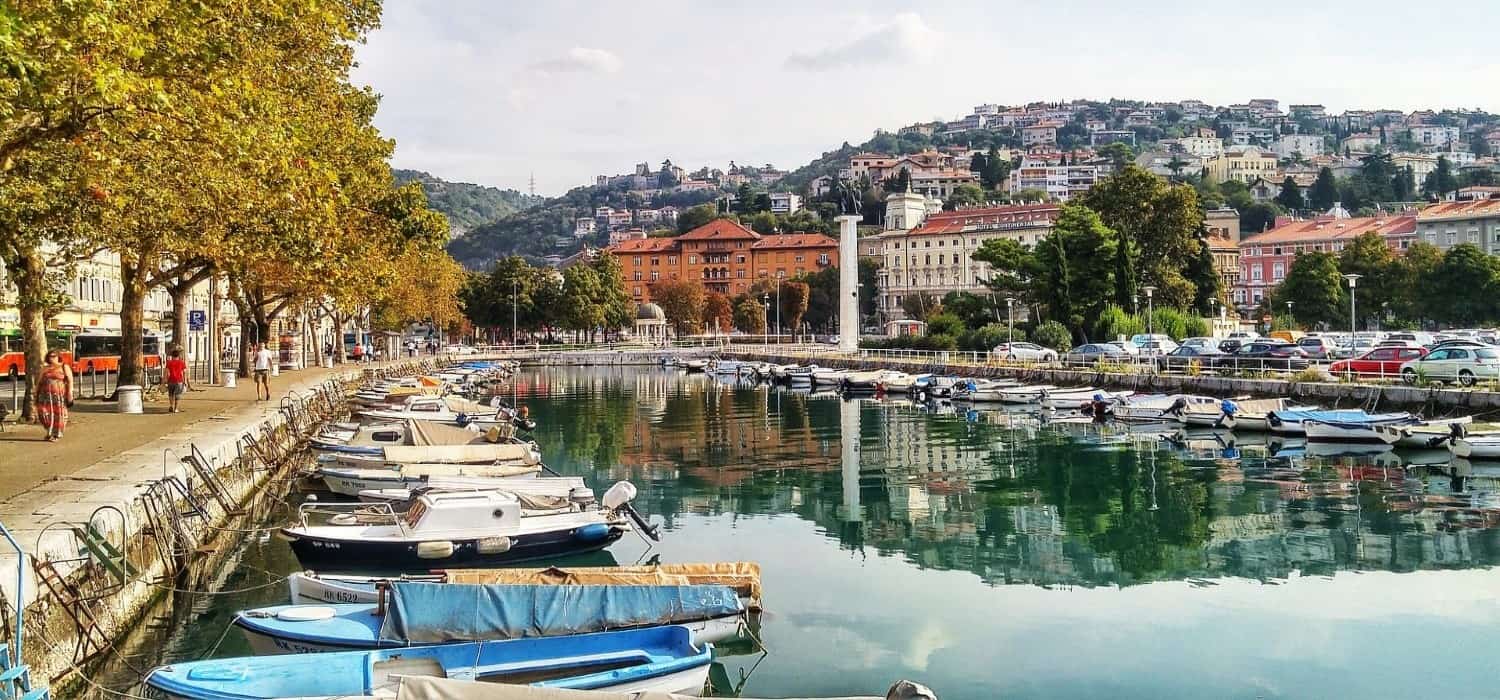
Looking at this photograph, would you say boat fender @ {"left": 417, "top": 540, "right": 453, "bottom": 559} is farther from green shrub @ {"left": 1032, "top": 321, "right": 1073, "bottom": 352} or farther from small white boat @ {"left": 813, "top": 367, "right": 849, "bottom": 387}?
green shrub @ {"left": 1032, "top": 321, "right": 1073, "bottom": 352}

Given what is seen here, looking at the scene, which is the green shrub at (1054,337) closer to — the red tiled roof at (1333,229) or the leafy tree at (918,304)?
the red tiled roof at (1333,229)

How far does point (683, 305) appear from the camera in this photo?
140125mm

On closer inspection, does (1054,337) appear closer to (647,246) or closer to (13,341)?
(13,341)

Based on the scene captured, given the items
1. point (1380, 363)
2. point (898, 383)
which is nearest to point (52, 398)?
point (1380, 363)

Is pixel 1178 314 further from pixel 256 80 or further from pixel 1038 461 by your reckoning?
pixel 256 80

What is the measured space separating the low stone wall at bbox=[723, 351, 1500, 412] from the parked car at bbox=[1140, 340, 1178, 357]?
4.61 metres

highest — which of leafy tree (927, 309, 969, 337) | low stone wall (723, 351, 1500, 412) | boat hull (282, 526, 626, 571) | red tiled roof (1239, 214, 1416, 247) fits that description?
red tiled roof (1239, 214, 1416, 247)

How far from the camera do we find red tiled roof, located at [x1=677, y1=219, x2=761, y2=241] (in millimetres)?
175250

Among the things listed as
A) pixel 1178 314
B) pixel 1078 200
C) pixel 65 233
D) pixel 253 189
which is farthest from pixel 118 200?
pixel 1078 200

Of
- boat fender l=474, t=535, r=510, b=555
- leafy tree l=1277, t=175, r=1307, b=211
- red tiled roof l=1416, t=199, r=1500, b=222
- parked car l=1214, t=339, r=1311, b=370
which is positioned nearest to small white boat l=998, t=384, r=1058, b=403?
parked car l=1214, t=339, r=1311, b=370

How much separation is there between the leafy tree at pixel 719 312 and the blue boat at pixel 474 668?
434 ft

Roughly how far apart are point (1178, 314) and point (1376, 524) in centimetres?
5428

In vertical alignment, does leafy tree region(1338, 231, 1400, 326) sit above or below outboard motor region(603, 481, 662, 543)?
above

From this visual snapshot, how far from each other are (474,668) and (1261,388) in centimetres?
4054
